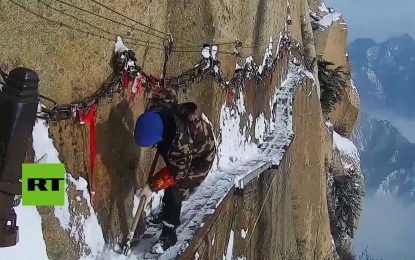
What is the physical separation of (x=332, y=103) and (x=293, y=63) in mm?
5802

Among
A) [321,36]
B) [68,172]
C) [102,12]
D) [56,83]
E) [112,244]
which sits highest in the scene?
[321,36]

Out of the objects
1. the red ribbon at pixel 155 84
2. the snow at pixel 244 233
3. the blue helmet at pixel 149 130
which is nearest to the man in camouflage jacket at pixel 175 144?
the blue helmet at pixel 149 130

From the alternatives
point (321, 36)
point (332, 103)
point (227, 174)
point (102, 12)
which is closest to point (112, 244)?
point (102, 12)

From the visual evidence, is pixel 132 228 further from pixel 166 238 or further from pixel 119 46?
pixel 119 46

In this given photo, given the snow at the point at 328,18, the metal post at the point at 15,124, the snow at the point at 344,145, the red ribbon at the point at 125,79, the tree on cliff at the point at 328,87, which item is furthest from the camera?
the snow at the point at 328,18

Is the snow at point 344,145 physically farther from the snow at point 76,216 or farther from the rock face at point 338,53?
the snow at point 76,216

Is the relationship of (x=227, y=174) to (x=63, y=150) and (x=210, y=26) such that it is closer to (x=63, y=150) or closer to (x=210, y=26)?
(x=210, y=26)

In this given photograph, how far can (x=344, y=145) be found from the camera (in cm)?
3120

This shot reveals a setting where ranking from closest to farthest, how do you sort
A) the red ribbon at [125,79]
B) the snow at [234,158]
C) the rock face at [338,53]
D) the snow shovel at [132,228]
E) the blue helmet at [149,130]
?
the blue helmet at [149,130] < the snow shovel at [132,228] < the red ribbon at [125,79] < the snow at [234,158] < the rock face at [338,53]

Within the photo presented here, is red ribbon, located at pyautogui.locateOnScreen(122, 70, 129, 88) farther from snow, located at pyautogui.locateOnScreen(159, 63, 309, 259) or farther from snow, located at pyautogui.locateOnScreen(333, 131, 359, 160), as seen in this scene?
snow, located at pyautogui.locateOnScreen(333, 131, 359, 160)

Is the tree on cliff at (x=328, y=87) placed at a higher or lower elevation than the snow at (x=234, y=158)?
higher

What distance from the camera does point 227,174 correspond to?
1015 centimetres

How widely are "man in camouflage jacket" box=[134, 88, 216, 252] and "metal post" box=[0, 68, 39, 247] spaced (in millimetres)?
2234

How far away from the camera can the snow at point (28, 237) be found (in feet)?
14.8
